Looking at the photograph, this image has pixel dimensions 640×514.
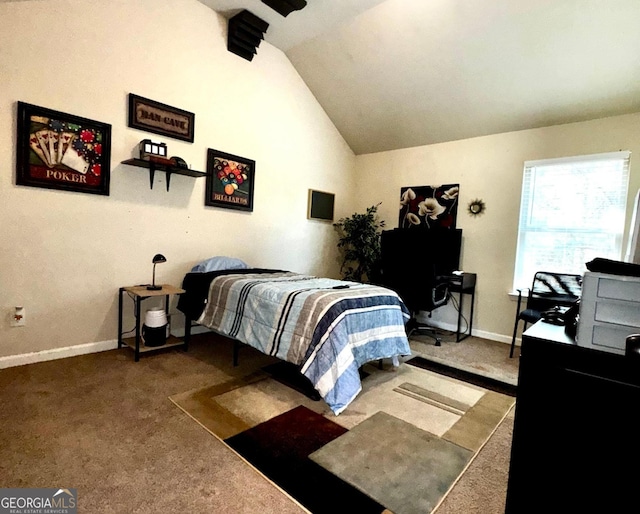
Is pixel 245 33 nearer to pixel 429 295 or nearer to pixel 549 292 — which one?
pixel 429 295

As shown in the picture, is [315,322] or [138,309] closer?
[315,322]

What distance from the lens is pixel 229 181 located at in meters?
3.74

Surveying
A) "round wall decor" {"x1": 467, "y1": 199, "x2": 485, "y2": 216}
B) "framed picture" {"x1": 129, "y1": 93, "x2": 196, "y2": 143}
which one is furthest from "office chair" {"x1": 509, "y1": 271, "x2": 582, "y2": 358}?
"framed picture" {"x1": 129, "y1": 93, "x2": 196, "y2": 143}

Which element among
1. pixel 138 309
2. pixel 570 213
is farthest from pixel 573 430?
pixel 570 213

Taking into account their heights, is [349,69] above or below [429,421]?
above

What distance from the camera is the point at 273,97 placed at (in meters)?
4.11

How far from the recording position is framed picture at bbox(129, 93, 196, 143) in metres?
3.00

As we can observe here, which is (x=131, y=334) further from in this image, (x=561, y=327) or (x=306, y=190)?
(x=561, y=327)

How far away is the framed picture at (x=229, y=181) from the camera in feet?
11.8

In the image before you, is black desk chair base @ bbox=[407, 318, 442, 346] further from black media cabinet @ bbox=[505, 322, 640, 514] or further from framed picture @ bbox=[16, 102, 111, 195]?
framed picture @ bbox=[16, 102, 111, 195]

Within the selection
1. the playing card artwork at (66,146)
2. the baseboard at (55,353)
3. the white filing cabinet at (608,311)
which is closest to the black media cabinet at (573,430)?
the white filing cabinet at (608,311)

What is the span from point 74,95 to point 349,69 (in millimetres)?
2808

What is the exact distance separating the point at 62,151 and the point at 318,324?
2425 millimetres

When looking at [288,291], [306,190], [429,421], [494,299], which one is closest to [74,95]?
[288,291]
